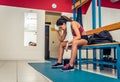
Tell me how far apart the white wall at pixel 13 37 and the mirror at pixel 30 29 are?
0.12 meters

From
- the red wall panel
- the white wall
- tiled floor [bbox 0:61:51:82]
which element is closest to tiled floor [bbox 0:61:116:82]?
tiled floor [bbox 0:61:51:82]

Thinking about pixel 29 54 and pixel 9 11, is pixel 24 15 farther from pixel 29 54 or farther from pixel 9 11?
pixel 29 54

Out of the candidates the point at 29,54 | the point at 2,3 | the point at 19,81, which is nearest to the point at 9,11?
the point at 2,3

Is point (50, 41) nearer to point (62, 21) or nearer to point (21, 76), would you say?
point (62, 21)

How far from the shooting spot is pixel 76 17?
16.1 feet

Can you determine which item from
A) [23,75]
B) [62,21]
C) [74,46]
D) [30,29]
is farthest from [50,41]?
Result: [23,75]

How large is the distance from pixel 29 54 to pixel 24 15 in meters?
1.54

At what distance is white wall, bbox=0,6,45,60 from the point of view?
6.95 metres

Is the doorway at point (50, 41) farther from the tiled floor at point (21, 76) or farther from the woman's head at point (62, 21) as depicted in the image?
the tiled floor at point (21, 76)

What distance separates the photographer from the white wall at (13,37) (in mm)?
6953

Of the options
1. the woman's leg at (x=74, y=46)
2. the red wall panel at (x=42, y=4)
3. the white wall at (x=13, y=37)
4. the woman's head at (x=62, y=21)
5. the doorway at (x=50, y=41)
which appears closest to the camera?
the woman's leg at (x=74, y=46)

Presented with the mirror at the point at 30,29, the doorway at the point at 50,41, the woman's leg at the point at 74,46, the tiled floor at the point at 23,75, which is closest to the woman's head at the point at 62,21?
the woman's leg at the point at 74,46

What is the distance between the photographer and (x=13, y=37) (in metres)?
7.05

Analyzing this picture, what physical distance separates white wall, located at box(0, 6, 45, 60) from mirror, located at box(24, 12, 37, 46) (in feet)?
0.41
